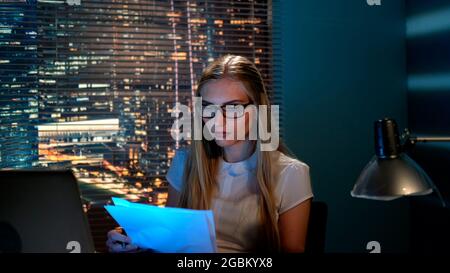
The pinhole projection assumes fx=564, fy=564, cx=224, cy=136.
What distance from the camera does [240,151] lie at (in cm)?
196

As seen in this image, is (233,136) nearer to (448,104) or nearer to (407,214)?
(448,104)

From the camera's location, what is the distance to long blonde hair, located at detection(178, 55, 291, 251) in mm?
1793

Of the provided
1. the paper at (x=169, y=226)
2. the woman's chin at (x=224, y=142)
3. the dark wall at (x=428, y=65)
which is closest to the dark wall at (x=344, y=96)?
the dark wall at (x=428, y=65)

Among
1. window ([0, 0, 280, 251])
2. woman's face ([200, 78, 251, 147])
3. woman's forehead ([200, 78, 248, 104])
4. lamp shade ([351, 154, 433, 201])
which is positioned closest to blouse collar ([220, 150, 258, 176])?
woman's face ([200, 78, 251, 147])

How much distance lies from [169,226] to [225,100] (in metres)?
0.66

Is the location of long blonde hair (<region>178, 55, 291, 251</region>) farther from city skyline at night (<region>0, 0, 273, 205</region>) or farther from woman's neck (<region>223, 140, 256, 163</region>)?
city skyline at night (<region>0, 0, 273, 205</region>)

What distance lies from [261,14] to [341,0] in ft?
1.59

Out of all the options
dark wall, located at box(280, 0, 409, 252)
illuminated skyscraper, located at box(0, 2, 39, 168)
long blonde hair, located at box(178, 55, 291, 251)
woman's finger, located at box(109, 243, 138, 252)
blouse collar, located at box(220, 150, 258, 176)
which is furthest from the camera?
dark wall, located at box(280, 0, 409, 252)

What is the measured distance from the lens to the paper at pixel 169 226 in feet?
3.94

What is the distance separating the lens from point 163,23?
3.19 metres

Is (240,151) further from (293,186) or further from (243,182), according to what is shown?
(293,186)

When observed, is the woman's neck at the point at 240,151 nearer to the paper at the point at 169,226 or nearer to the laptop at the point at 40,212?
the paper at the point at 169,226

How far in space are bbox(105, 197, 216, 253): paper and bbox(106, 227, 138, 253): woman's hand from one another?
0.10m
